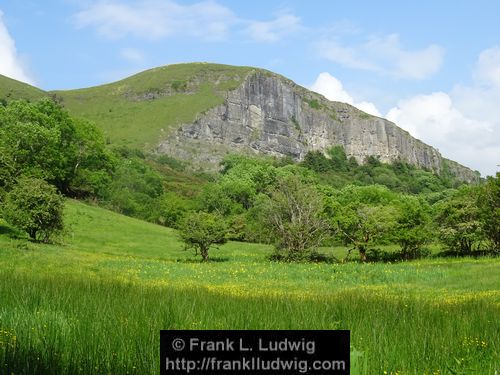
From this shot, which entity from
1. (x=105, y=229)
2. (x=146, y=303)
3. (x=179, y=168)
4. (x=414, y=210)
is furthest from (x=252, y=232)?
(x=179, y=168)

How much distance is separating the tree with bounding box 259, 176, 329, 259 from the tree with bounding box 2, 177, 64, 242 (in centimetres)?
1681

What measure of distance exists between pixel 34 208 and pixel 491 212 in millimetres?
36012

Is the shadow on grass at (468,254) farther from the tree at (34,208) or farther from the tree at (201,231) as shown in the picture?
the tree at (34,208)

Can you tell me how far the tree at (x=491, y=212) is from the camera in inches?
1564

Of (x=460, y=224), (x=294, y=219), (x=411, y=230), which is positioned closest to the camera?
(x=294, y=219)

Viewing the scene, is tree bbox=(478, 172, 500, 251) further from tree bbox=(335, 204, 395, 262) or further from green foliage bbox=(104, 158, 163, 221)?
green foliage bbox=(104, 158, 163, 221)

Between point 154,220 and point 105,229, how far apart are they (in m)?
33.5

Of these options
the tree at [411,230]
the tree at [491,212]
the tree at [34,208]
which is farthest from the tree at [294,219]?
the tree at [34,208]

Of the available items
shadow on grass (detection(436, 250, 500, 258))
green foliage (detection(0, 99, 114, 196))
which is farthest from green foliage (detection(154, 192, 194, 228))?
shadow on grass (detection(436, 250, 500, 258))

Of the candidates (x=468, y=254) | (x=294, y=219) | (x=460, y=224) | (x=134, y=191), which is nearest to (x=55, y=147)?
(x=134, y=191)

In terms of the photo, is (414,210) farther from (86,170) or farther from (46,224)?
(86,170)

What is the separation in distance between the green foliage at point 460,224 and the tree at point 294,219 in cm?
1079

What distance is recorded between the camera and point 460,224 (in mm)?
40875

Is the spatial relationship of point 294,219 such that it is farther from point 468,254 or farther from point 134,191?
point 134,191
